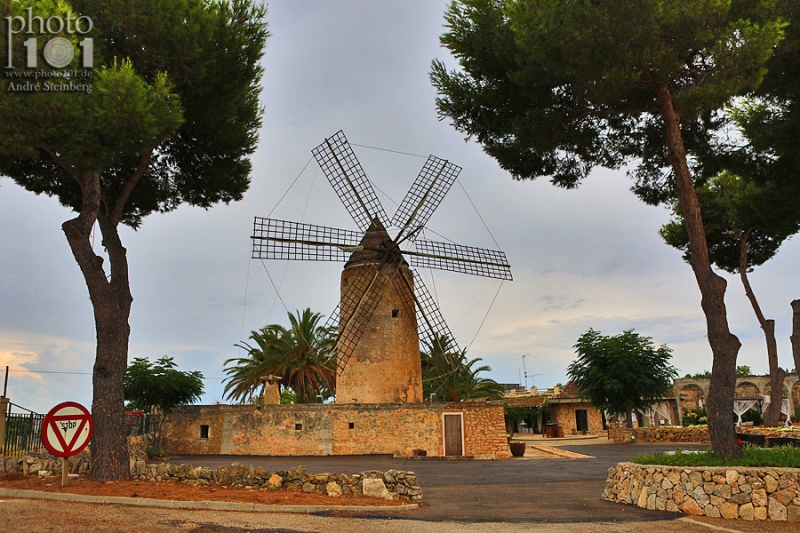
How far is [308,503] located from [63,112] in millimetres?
6497

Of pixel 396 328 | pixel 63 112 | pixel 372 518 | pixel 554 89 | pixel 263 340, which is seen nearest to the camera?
pixel 372 518

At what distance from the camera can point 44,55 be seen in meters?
8.68

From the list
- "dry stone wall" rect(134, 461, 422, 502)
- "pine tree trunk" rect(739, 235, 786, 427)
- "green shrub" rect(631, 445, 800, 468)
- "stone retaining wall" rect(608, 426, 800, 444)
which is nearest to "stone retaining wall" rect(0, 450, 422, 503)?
"dry stone wall" rect(134, 461, 422, 502)

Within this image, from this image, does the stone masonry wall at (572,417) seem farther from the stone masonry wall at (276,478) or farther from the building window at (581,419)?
the stone masonry wall at (276,478)

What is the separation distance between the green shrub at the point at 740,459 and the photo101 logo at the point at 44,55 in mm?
10204

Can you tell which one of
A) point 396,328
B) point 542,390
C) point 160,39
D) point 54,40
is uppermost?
point 160,39

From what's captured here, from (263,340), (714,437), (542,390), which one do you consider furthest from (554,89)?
(542,390)

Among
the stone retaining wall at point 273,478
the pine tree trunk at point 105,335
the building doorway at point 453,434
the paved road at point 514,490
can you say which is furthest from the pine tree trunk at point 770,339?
the pine tree trunk at point 105,335

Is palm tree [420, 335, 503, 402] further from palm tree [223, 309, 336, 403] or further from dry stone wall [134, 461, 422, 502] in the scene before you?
dry stone wall [134, 461, 422, 502]

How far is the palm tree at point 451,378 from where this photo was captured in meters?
22.7

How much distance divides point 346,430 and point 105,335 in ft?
35.7

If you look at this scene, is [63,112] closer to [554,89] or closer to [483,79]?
[483,79]

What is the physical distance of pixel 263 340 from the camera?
98.2ft

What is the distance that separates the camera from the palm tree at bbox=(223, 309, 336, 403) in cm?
2823
